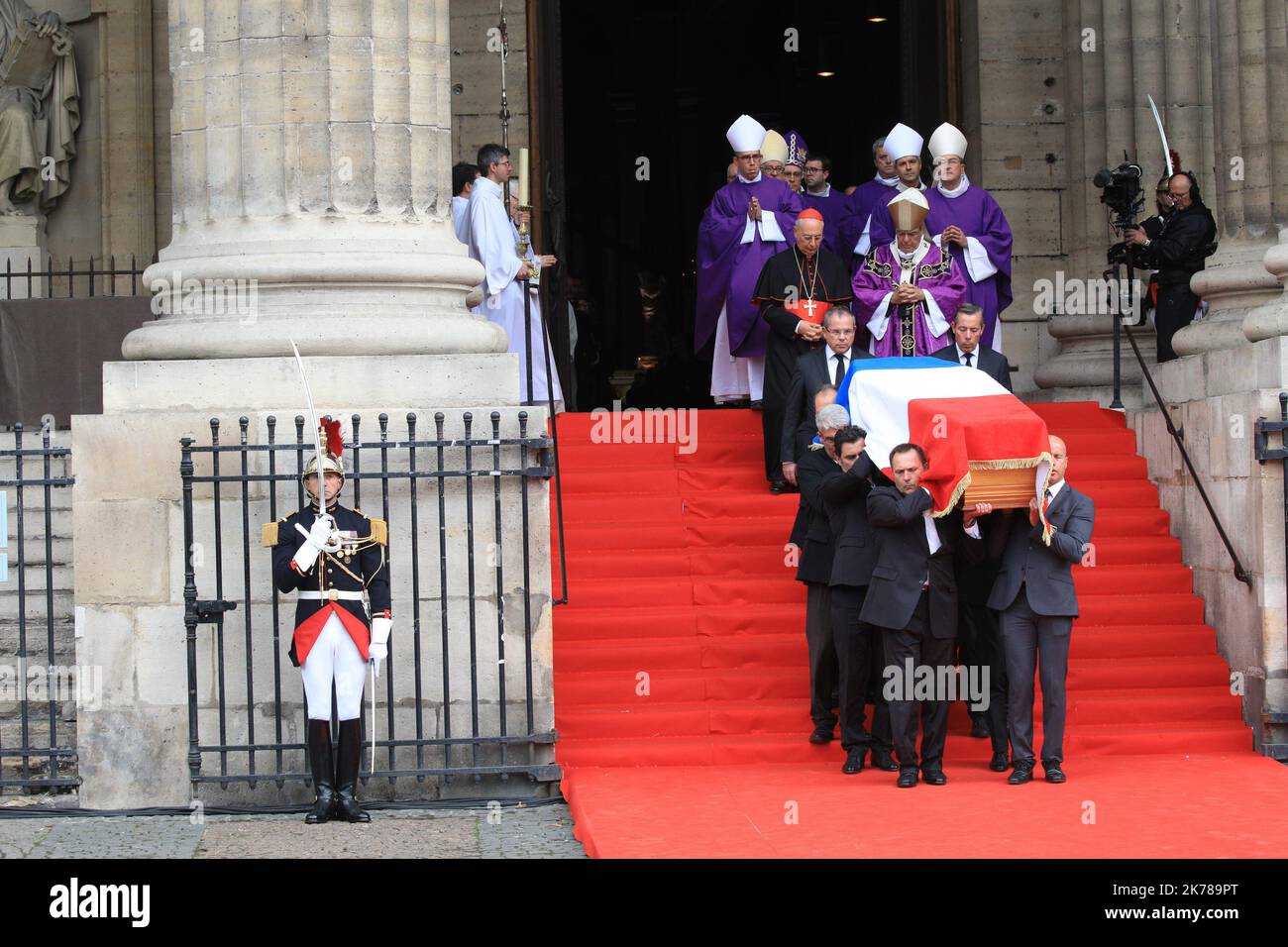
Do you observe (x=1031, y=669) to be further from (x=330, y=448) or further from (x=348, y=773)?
(x=330, y=448)

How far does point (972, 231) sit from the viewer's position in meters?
13.7

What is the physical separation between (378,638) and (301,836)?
3.18ft

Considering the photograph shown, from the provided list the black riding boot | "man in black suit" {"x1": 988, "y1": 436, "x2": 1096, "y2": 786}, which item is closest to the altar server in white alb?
"man in black suit" {"x1": 988, "y1": 436, "x2": 1096, "y2": 786}

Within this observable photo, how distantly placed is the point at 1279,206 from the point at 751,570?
14.1 ft

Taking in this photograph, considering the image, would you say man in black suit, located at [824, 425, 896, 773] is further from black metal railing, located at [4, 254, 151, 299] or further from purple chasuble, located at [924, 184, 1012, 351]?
black metal railing, located at [4, 254, 151, 299]

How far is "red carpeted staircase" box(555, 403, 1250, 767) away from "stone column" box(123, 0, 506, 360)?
6.15 feet

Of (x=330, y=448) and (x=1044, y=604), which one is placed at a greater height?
(x=330, y=448)

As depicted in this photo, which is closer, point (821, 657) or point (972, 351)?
point (821, 657)

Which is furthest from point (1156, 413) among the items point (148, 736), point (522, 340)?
point (148, 736)

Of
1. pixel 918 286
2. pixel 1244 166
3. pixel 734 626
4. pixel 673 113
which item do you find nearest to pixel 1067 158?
pixel 1244 166

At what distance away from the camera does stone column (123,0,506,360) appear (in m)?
10.2

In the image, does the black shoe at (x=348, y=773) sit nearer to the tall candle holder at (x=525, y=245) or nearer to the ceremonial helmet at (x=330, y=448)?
the ceremonial helmet at (x=330, y=448)

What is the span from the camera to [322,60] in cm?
1023

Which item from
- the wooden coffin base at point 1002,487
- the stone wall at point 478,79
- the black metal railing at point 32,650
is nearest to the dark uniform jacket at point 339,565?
the black metal railing at point 32,650
